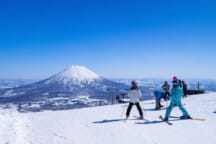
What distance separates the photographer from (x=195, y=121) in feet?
21.3

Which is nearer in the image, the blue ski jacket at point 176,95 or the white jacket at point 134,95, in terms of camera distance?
the blue ski jacket at point 176,95

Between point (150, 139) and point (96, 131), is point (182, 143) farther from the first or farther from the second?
point (96, 131)

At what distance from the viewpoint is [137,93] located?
7.01 metres

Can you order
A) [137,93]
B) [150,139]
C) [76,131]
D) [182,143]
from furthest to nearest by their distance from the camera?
1. [137,93]
2. [76,131]
3. [150,139]
4. [182,143]

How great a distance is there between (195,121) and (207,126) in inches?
28.1

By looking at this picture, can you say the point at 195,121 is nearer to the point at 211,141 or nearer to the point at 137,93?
the point at 211,141

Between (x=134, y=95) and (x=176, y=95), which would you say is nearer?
(x=176, y=95)

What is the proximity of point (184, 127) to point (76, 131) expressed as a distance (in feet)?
13.5

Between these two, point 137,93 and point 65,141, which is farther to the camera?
point 137,93

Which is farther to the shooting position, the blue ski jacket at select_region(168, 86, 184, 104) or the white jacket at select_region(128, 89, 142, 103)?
the white jacket at select_region(128, 89, 142, 103)

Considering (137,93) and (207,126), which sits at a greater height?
(137,93)

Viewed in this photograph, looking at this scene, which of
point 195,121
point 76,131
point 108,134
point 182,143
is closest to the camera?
point 182,143

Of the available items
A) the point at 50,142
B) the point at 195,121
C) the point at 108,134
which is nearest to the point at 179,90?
the point at 195,121

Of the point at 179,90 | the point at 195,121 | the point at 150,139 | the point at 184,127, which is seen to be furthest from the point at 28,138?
the point at 195,121
